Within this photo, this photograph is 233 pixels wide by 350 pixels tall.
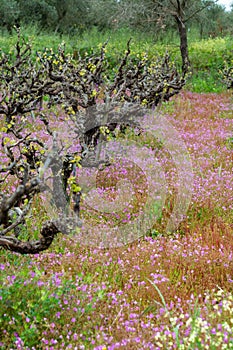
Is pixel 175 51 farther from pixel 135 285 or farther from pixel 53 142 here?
pixel 53 142

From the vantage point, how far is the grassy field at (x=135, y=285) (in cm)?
354

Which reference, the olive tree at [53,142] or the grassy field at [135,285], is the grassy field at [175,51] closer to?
the olive tree at [53,142]

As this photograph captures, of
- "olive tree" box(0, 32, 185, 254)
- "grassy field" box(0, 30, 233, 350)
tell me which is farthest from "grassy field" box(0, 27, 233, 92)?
"grassy field" box(0, 30, 233, 350)

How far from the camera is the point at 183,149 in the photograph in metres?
10.3

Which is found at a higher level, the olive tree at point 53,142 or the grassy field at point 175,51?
the grassy field at point 175,51

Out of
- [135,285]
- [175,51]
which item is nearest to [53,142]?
[135,285]

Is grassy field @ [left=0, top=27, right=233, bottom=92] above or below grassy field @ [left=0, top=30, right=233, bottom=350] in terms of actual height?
above

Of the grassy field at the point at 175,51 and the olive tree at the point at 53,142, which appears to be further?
the grassy field at the point at 175,51

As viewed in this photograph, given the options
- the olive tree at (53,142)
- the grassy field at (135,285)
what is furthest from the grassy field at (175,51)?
the grassy field at (135,285)

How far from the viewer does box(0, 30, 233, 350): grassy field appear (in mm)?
3542

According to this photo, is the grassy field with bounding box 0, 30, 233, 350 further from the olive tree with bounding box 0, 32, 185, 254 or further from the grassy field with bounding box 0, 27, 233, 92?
the grassy field with bounding box 0, 27, 233, 92

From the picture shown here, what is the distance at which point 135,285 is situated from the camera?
4.79 metres

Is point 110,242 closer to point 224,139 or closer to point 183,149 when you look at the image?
point 183,149

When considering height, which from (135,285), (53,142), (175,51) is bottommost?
(135,285)
